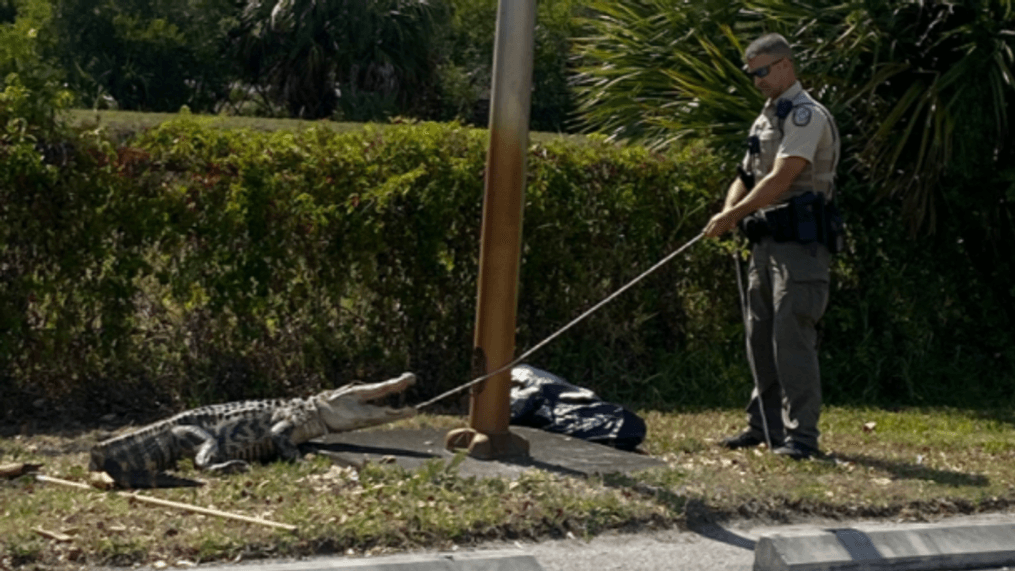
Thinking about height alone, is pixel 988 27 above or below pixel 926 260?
above

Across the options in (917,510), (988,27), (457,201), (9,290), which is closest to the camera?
(917,510)

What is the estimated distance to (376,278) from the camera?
932cm

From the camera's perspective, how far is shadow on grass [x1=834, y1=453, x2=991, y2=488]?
721 cm

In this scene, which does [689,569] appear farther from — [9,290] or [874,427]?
[9,290]

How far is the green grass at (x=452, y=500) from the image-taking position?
5.60 meters

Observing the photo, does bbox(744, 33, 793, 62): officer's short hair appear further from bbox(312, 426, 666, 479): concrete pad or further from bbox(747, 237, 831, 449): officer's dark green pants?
bbox(312, 426, 666, 479): concrete pad

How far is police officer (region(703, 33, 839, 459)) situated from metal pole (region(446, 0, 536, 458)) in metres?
0.98

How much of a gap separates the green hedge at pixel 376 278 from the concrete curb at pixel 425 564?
3.71 m

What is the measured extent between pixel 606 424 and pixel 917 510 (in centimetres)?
180

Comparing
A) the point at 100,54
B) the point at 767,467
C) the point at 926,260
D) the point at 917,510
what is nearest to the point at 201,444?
the point at 767,467

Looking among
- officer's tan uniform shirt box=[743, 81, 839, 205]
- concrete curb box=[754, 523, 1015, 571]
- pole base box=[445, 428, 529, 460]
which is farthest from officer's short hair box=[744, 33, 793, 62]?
concrete curb box=[754, 523, 1015, 571]

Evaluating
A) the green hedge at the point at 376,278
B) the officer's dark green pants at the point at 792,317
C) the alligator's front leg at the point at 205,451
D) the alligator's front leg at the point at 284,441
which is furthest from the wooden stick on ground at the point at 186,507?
the officer's dark green pants at the point at 792,317

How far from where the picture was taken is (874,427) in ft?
29.7

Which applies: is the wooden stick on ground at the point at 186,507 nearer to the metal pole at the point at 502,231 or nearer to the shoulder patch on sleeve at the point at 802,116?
the metal pole at the point at 502,231
